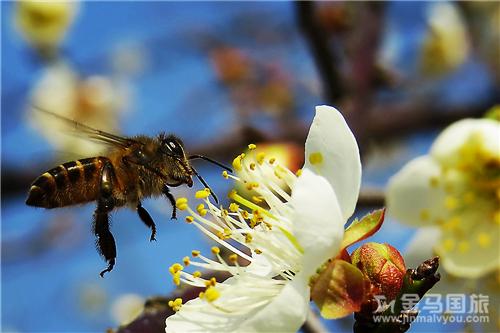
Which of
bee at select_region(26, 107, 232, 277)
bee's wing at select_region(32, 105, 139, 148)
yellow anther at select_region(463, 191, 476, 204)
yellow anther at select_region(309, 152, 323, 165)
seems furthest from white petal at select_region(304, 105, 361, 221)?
bee's wing at select_region(32, 105, 139, 148)

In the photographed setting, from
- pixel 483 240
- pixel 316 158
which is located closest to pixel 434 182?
pixel 483 240

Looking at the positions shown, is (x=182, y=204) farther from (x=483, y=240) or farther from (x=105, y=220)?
(x=483, y=240)

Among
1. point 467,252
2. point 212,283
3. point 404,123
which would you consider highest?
point 212,283

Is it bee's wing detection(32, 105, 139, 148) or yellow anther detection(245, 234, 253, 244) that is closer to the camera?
yellow anther detection(245, 234, 253, 244)

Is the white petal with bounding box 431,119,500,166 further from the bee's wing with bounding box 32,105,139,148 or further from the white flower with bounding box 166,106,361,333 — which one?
the bee's wing with bounding box 32,105,139,148

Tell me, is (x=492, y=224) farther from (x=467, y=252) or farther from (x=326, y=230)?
(x=326, y=230)

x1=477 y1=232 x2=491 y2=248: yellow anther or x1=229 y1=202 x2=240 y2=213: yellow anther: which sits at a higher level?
x1=229 y1=202 x2=240 y2=213: yellow anther

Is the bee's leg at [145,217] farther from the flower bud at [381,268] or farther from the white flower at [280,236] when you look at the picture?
the flower bud at [381,268]

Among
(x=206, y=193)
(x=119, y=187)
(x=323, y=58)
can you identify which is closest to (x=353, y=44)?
(x=323, y=58)
